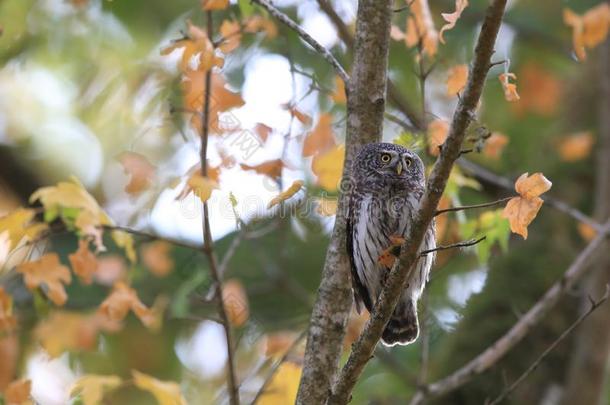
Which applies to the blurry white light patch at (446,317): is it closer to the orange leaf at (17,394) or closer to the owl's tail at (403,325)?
the owl's tail at (403,325)

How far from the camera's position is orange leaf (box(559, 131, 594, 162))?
26.2 ft

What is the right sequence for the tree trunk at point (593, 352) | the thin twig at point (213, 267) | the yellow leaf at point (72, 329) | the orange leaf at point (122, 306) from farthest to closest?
the yellow leaf at point (72, 329)
the tree trunk at point (593, 352)
the orange leaf at point (122, 306)
the thin twig at point (213, 267)

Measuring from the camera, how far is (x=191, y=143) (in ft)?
15.1

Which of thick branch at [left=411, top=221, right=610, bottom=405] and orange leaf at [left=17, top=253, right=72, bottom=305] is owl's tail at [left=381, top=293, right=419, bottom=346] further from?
orange leaf at [left=17, top=253, right=72, bottom=305]

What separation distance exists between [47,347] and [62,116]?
3.70m

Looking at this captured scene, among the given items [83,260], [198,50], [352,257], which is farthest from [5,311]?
[352,257]

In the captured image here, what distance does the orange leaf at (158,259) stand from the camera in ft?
26.7

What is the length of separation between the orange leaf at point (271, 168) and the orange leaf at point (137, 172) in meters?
0.62

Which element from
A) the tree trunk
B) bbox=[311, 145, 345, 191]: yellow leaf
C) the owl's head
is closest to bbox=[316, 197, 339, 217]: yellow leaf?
bbox=[311, 145, 345, 191]: yellow leaf

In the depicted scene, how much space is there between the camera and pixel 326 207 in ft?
15.3

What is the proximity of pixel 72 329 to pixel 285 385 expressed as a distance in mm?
3009

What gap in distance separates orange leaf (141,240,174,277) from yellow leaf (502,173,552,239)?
5.22 meters

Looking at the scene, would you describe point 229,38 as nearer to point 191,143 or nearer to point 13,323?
point 191,143

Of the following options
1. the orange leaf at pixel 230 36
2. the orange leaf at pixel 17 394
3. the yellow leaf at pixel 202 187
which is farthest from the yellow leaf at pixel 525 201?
the orange leaf at pixel 17 394
